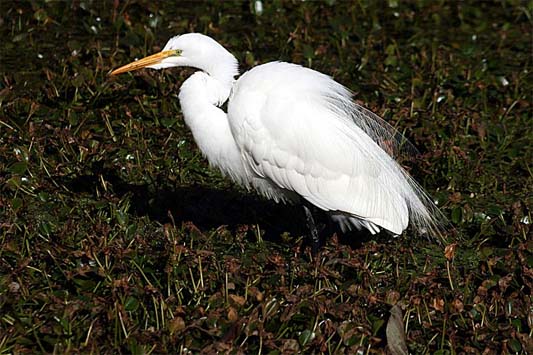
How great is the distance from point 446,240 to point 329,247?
1.47 feet

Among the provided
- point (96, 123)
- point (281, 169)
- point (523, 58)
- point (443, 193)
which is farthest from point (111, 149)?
point (523, 58)

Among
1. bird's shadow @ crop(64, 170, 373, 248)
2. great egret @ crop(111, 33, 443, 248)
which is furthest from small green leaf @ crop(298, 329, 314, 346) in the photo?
bird's shadow @ crop(64, 170, 373, 248)

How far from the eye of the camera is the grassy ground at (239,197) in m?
3.10

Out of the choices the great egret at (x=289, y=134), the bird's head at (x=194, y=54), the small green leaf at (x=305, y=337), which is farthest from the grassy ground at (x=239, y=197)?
the bird's head at (x=194, y=54)

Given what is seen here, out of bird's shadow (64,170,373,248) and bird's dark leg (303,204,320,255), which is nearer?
bird's dark leg (303,204,320,255)

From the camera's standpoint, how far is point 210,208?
4.13 m

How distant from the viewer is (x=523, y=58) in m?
5.66

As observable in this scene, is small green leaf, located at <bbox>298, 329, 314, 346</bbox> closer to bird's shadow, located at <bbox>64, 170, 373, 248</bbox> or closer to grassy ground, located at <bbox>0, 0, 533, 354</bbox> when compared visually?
grassy ground, located at <bbox>0, 0, 533, 354</bbox>

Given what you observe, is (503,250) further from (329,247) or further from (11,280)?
(11,280)

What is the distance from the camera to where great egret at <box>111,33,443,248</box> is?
357 cm

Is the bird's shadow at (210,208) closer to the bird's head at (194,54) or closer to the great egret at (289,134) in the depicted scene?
the great egret at (289,134)

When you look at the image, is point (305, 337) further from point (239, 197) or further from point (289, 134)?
point (239, 197)

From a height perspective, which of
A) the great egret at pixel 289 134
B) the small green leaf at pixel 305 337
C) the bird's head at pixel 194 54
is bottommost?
the small green leaf at pixel 305 337

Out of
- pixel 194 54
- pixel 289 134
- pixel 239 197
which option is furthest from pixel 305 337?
pixel 239 197
